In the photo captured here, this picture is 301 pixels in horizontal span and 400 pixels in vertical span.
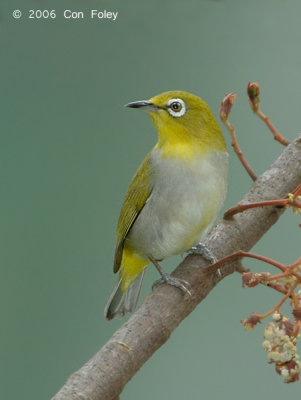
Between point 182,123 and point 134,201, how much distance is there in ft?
1.31

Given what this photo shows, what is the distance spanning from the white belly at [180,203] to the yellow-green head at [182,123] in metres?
0.05

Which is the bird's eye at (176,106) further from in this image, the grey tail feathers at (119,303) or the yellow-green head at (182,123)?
the grey tail feathers at (119,303)

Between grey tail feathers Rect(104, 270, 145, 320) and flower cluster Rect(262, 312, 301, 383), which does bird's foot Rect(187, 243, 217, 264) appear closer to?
flower cluster Rect(262, 312, 301, 383)

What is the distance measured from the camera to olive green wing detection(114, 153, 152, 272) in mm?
2492

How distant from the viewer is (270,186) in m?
2.04

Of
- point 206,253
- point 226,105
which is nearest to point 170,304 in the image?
point 206,253

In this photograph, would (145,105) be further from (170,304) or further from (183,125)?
(170,304)

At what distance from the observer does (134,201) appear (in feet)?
8.29

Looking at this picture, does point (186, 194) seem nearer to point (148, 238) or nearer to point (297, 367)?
point (148, 238)

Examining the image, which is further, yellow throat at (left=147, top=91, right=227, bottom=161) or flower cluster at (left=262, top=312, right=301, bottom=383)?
yellow throat at (left=147, top=91, right=227, bottom=161)

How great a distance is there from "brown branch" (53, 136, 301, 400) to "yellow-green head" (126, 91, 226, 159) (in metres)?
0.39

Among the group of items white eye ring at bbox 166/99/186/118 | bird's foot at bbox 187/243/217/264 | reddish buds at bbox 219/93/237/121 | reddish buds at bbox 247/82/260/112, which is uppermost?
white eye ring at bbox 166/99/186/118

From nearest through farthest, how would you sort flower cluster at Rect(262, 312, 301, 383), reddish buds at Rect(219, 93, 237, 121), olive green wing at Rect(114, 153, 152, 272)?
1. flower cluster at Rect(262, 312, 301, 383)
2. reddish buds at Rect(219, 93, 237, 121)
3. olive green wing at Rect(114, 153, 152, 272)

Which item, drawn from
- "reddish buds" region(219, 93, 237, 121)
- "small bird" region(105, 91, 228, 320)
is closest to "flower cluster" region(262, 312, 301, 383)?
"reddish buds" region(219, 93, 237, 121)
